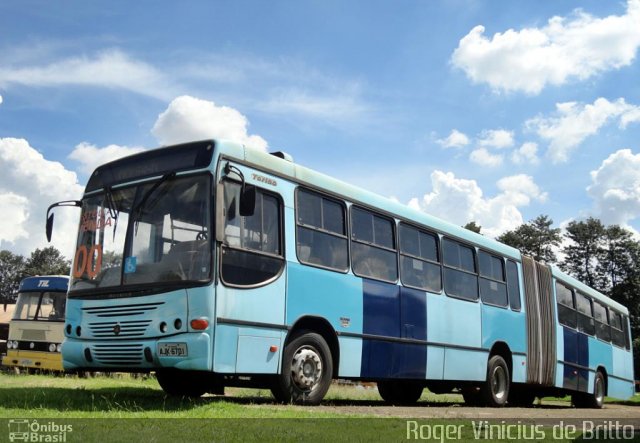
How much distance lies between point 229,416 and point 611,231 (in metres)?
97.5

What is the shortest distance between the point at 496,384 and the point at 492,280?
2.09 meters

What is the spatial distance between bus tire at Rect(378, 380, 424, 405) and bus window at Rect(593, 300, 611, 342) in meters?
7.77

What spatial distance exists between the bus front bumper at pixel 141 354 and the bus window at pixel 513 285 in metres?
9.26

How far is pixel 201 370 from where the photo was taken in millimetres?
8117

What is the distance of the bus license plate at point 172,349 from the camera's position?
26.8 ft

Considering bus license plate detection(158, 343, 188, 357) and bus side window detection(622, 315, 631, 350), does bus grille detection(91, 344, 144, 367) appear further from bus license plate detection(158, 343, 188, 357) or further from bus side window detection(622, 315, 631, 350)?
bus side window detection(622, 315, 631, 350)

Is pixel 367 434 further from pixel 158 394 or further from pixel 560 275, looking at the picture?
pixel 560 275

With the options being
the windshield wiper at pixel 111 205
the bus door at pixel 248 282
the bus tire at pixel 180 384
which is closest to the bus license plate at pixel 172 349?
the bus door at pixel 248 282

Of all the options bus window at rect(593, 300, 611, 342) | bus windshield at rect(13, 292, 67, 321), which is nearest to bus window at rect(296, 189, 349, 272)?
Result: bus windshield at rect(13, 292, 67, 321)

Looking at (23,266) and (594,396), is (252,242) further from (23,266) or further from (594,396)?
(23,266)

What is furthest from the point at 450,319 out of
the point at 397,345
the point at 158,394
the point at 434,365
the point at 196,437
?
the point at 196,437

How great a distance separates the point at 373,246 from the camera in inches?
443

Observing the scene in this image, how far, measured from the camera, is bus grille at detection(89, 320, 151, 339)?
859 centimetres

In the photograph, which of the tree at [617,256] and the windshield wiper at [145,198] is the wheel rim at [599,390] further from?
the tree at [617,256]
